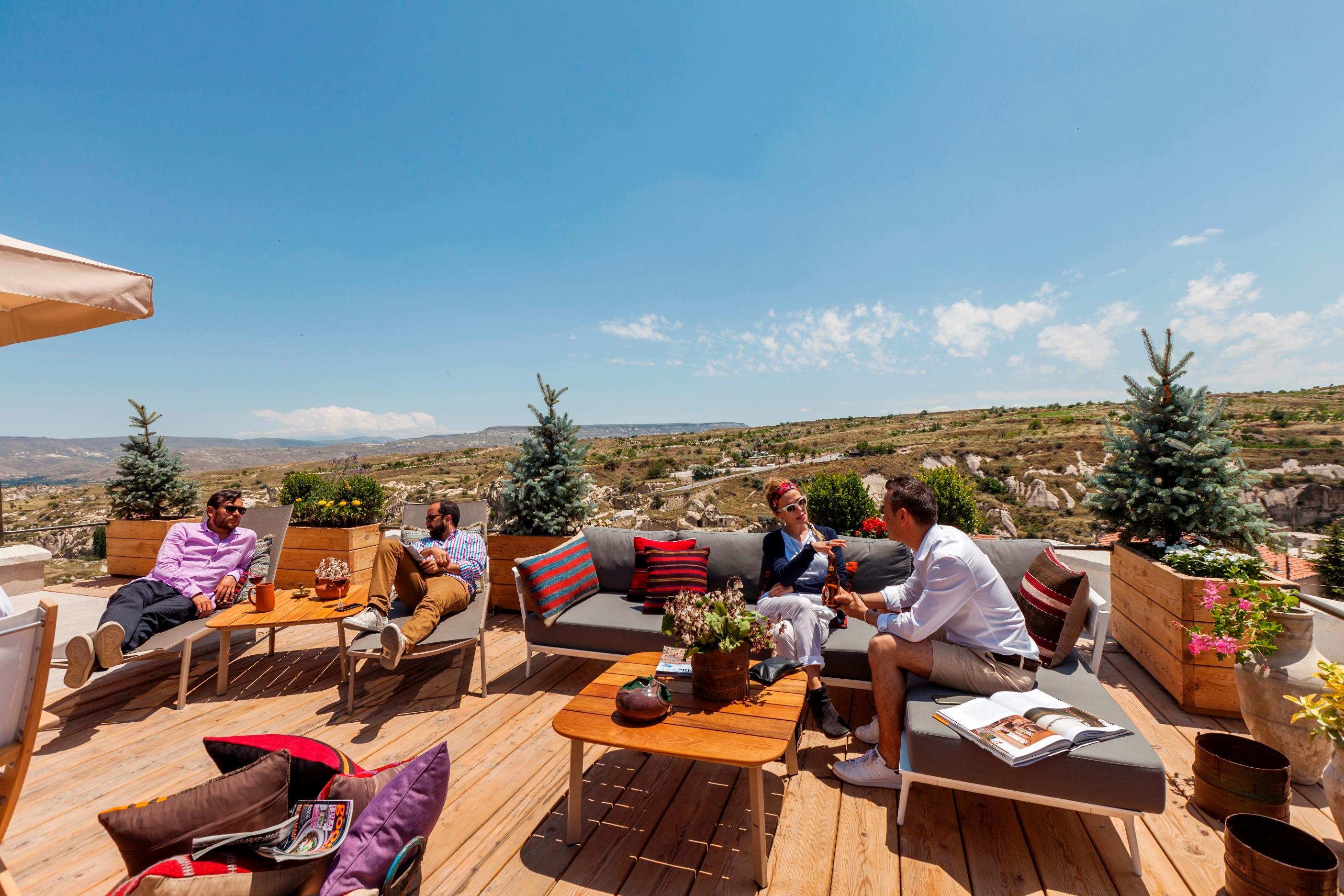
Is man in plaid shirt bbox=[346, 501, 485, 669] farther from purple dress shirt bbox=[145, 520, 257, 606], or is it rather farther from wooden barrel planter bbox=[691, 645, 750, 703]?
wooden barrel planter bbox=[691, 645, 750, 703]

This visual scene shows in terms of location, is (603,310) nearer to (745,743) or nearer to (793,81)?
(793,81)

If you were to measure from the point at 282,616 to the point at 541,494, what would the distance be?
7.17 feet

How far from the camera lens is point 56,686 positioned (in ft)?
12.0

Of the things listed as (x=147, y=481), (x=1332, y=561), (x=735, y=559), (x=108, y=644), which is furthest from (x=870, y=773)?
(x=147, y=481)

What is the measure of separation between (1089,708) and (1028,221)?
951cm

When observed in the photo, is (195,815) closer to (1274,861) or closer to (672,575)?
(672,575)

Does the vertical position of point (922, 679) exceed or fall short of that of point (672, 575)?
it falls short

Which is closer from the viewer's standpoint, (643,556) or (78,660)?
(78,660)

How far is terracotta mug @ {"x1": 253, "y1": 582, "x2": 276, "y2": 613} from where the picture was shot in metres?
3.60

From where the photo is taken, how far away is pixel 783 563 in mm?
3248

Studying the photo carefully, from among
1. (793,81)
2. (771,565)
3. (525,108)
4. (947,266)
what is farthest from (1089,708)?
(947,266)

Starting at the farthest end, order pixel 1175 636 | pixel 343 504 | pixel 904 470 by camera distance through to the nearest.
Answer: pixel 904 470 → pixel 343 504 → pixel 1175 636

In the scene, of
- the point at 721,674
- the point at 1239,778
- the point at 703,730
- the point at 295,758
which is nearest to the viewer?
the point at 295,758

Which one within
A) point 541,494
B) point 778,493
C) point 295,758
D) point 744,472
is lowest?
point 744,472
